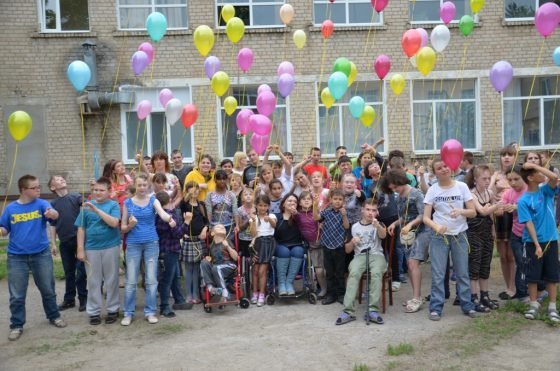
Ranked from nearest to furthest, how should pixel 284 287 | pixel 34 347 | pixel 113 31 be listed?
pixel 34 347
pixel 284 287
pixel 113 31

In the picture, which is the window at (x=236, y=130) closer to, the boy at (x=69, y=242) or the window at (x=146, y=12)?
the window at (x=146, y=12)

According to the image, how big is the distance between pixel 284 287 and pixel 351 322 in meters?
1.06

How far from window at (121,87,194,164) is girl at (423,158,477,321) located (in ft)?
27.0

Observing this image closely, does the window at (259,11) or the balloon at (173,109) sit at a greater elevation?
the window at (259,11)

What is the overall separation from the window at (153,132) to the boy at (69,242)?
655cm

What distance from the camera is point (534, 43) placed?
13.6 m

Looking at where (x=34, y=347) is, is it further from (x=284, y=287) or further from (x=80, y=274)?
(x=284, y=287)

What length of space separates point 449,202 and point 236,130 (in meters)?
8.29

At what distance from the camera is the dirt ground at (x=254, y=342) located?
4805 mm

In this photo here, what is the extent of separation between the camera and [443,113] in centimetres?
1402

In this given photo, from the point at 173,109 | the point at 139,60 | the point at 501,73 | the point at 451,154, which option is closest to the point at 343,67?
the point at 501,73

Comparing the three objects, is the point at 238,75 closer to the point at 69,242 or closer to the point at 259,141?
the point at 259,141

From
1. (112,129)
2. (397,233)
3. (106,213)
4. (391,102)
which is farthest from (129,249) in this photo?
(391,102)

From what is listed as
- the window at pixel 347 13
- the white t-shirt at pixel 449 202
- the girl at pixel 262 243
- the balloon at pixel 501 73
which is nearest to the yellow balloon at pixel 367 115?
the balloon at pixel 501 73
